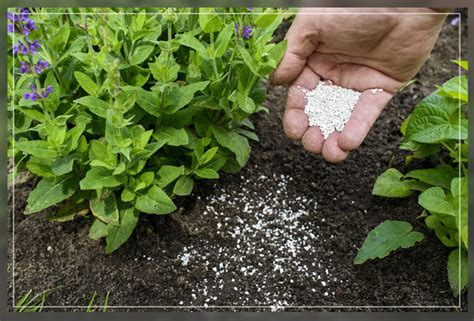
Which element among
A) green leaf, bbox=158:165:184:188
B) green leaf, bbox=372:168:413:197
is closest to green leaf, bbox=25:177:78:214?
green leaf, bbox=158:165:184:188

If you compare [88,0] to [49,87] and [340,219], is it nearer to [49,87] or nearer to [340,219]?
[49,87]

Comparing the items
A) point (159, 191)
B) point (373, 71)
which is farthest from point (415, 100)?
point (159, 191)

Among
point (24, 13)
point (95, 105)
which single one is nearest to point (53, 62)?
point (24, 13)

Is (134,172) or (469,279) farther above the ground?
(134,172)

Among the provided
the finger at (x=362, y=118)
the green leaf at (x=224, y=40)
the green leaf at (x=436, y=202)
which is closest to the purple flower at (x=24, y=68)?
the green leaf at (x=224, y=40)

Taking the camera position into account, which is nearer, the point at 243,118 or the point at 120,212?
the point at 120,212

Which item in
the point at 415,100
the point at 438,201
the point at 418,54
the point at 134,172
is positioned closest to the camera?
the point at 134,172

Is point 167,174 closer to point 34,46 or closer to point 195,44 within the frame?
point 195,44

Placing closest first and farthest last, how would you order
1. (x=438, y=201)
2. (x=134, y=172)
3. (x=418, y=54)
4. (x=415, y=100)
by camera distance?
(x=134, y=172) < (x=438, y=201) < (x=418, y=54) < (x=415, y=100)

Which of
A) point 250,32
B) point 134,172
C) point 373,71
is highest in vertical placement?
point 250,32
